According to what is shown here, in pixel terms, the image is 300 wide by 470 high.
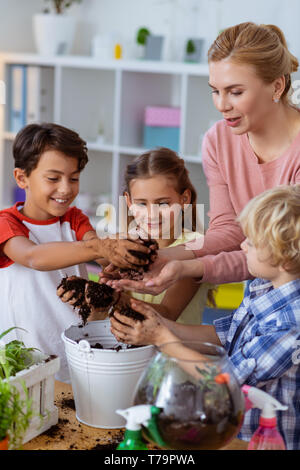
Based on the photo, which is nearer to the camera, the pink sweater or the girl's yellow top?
the pink sweater

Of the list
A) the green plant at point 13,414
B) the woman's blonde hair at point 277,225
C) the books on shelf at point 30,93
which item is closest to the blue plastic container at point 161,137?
the books on shelf at point 30,93

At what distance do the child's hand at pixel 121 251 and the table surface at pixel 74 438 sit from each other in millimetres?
335

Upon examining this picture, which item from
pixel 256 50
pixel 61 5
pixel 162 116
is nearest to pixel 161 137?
pixel 162 116

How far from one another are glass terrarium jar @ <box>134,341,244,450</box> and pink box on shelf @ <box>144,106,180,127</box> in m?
2.72

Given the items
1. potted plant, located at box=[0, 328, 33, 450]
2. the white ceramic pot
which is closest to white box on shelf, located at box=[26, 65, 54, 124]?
the white ceramic pot

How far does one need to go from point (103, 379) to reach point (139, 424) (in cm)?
24

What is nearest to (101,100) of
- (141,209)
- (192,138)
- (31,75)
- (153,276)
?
(31,75)

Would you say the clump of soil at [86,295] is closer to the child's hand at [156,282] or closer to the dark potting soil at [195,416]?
the child's hand at [156,282]

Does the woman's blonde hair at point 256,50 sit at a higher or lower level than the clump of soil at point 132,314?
higher

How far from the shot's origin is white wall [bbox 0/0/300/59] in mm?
3402

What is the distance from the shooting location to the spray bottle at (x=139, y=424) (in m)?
1.04

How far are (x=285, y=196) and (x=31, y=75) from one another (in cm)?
302

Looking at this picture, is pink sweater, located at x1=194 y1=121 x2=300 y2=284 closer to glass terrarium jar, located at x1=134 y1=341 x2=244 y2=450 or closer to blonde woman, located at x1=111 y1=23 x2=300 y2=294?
blonde woman, located at x1=111 y1=23 x2=300 y2=294

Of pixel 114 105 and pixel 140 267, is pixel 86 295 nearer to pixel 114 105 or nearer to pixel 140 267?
pixel 140 267
